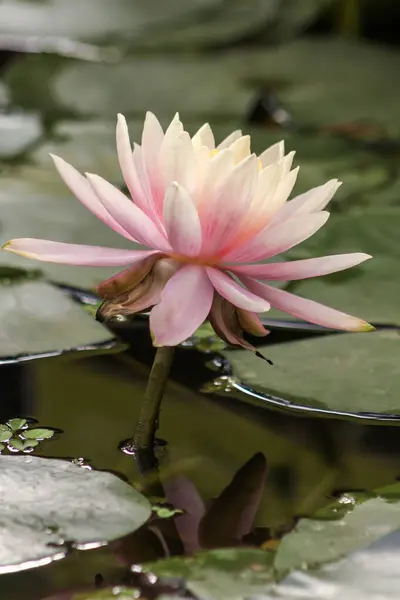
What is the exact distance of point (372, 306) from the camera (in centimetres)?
102

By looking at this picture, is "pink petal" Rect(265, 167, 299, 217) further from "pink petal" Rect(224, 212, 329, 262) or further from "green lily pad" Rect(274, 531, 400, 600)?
"green lily pad" Rect(274, 531, 400, 600)

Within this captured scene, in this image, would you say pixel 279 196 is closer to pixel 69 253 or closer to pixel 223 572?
pixel 69 253

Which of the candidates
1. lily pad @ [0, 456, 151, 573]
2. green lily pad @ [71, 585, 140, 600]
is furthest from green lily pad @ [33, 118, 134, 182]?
green lily pad @ [71, 585, 140, 600]

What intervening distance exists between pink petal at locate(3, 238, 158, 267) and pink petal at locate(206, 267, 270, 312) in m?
0.06

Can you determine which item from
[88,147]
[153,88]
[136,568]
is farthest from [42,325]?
[153,88]

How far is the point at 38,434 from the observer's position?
72cm

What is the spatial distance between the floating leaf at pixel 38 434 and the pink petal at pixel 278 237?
22 cm

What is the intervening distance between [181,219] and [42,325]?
1.12 feet

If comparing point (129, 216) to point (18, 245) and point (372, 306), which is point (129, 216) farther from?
point (372, 306)

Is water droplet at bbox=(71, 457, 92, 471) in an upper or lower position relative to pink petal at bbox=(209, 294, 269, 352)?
lower

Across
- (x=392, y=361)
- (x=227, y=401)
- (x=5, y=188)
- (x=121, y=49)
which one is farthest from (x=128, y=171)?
(x=121, y=49)

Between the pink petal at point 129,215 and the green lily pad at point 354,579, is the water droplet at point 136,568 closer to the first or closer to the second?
the green lily pad at point 354,579

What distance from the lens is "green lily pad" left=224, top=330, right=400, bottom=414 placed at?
2.64 ft

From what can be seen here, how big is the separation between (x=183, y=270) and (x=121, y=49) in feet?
5.05
